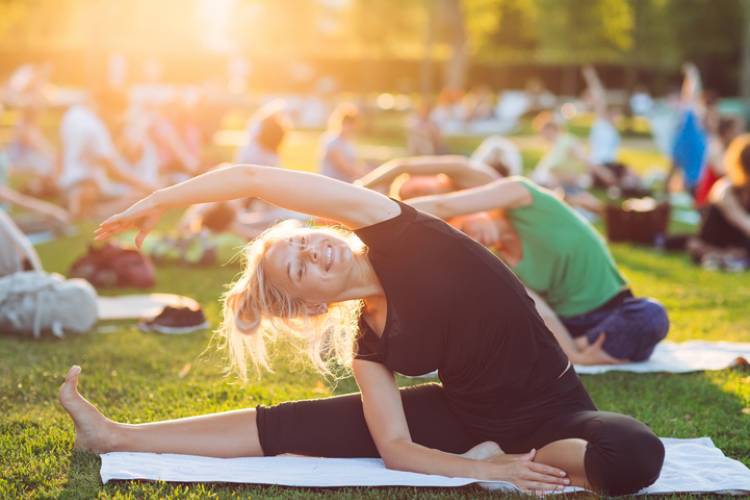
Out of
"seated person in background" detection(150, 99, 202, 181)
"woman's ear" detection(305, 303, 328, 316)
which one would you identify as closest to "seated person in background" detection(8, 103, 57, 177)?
"seated person in background" detection(150, 99, 202, 181)

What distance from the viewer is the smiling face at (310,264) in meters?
3.35

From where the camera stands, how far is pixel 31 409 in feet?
15.1

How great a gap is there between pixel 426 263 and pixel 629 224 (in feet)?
24.3

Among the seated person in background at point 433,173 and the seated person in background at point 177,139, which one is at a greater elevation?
the seated person in background at point 433,173

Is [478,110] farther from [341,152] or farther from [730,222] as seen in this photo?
[730,222]

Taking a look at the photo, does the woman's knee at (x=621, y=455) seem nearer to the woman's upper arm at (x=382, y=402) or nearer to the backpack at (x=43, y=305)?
the woman's upper arm at (x=382, y=402)

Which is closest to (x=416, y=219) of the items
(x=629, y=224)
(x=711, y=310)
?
(x=711, y=310)

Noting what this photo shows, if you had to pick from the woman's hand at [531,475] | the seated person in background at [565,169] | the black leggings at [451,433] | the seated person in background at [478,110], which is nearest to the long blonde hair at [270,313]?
the black leggings at [451,433]

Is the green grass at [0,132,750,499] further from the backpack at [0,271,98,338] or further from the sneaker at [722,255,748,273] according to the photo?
the sneaker at [722,255,748,273]

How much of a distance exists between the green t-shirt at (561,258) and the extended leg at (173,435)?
6.44ft

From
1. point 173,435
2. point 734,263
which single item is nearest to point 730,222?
point 734,263

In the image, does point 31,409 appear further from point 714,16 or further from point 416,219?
point 714,16

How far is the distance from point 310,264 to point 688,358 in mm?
3113

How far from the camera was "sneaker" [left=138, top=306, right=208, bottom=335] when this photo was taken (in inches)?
247
